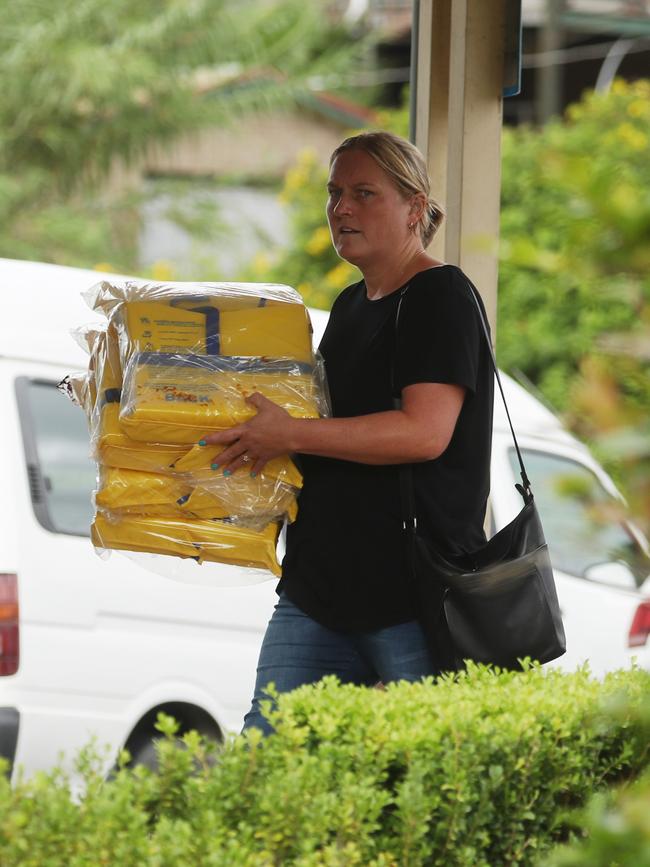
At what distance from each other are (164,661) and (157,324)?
2.43 meters

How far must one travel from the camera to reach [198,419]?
275 centimetres

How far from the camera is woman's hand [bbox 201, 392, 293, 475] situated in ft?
8.96

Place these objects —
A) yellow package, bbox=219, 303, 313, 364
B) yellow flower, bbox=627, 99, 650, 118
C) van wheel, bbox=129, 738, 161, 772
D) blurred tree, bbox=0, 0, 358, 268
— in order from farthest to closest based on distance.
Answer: blurred tree, bbox=0, 0, 358, 268
yellow flower, bbox=627, 99, 650, 118
van wheel, bbox=129, 738, 161, 772
yellow package, bbox=219, 303, 313, 364

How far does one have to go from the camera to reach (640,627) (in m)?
5.64

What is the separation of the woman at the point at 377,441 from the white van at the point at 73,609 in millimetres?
1971

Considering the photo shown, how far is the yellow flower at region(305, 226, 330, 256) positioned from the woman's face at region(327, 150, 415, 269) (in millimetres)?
9038

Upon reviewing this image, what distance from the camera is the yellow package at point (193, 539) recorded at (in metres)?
2.82

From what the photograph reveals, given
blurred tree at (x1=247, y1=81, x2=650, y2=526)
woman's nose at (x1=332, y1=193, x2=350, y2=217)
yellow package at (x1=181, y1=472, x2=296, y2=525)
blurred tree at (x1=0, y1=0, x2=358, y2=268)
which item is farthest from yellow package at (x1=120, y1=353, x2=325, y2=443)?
blurred tree at (x1=0, y1=0, x2=358, y2=268)

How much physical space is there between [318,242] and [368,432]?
9.48 m

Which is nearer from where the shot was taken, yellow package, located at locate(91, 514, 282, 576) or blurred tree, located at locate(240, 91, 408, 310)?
Result: yellow package, located at locate(91, 514, 282, 576)

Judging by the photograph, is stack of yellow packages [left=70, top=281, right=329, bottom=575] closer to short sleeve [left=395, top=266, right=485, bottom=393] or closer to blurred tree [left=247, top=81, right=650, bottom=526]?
short sleeve [left=395, top=266, right=485, bottom=393]

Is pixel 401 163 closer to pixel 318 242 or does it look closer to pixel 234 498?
pixel 234 498

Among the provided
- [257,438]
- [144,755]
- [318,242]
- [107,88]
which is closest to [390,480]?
[257,438]

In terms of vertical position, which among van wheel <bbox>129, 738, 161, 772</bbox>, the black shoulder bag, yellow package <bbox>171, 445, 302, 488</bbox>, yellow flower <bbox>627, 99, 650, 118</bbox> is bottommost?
van wheel <bbox>129, 738, 161, 772</bbox>
